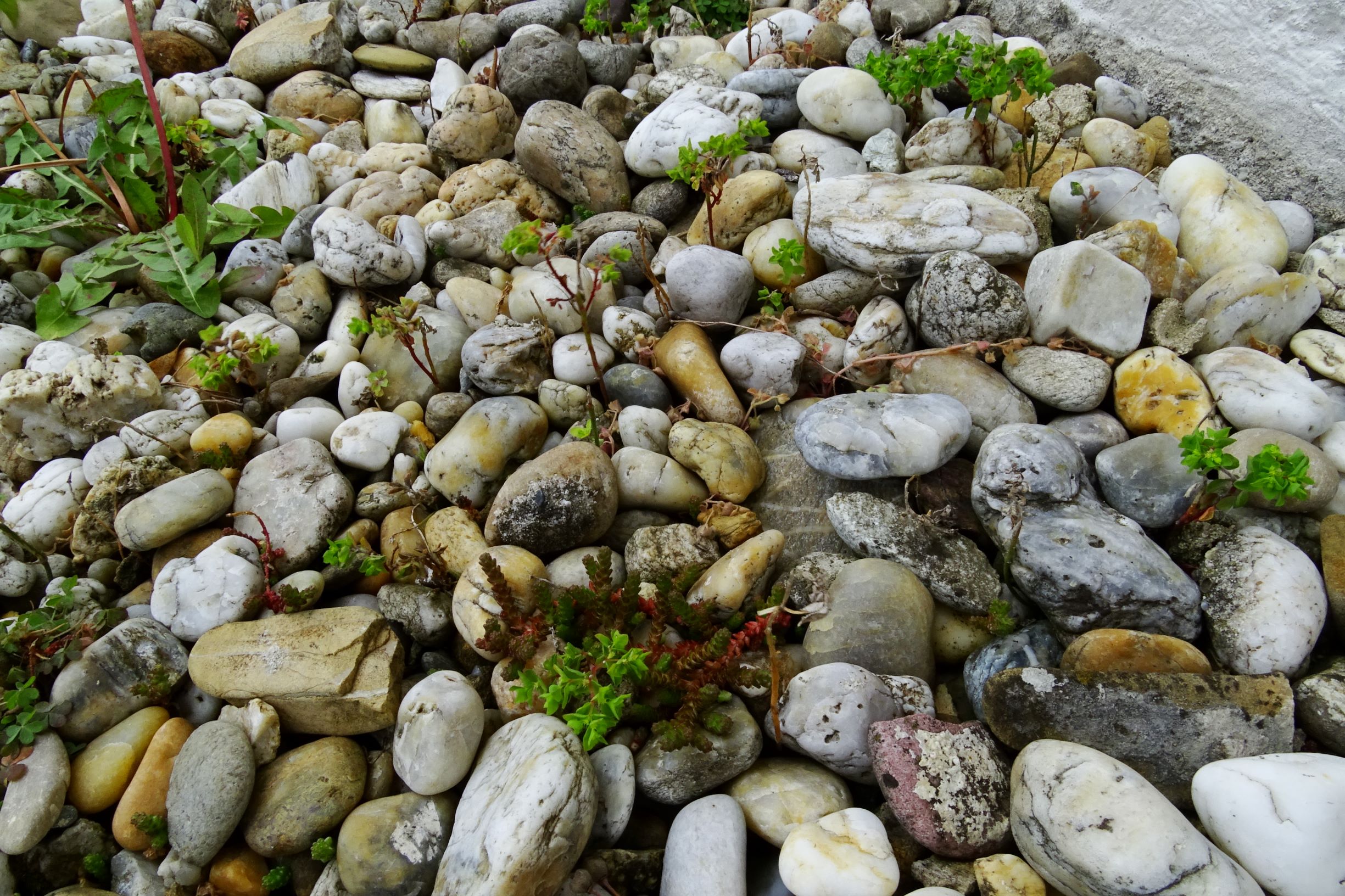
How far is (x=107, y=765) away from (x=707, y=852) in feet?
7.39

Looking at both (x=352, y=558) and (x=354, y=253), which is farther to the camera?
(x=354, y=253)

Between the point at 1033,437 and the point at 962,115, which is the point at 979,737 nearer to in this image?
the point at 1033,437

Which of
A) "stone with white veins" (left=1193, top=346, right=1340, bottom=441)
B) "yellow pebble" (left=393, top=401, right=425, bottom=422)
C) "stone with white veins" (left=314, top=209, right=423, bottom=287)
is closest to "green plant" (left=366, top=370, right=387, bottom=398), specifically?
"yellow pebble" (left=393, top=401, right=425, bottom=422)

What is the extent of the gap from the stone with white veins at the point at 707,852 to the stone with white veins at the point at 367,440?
2194mm

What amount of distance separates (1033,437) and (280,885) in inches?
128

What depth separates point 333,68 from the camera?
6488 millimetres

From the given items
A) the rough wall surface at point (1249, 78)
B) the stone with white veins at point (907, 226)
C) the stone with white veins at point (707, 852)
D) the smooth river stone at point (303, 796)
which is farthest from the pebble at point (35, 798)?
the rough wall surface at point (1249, 78)

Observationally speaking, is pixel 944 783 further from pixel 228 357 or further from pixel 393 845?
pixel 228 357

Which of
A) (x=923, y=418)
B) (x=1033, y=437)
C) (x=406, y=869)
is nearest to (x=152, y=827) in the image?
(x=406, y=869)

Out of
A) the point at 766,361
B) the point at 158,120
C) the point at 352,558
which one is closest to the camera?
the point at 352,558

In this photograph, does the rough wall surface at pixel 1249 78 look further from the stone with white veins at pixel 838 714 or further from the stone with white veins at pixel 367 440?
the stone with white veins at pixel 367 440

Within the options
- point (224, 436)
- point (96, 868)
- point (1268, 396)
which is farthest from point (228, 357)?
point (1268, 396)

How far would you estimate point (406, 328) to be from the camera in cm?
414

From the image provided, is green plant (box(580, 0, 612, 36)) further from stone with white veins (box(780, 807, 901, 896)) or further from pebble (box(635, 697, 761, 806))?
stone with white veins (box(780, 807, 901, 896))
